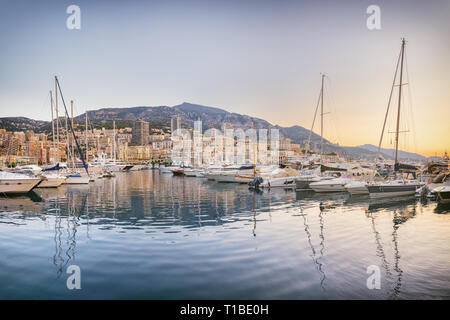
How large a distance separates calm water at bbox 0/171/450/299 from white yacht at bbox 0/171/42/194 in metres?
8.69

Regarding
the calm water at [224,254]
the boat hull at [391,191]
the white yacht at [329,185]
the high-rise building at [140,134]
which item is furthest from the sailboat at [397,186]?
the high-rise building at [140,134]

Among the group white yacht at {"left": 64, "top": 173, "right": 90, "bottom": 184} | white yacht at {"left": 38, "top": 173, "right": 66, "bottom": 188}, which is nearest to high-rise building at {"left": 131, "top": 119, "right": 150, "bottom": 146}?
white yacht at {"left": 64, "top": 173, "right": 90, "bottom": 184}

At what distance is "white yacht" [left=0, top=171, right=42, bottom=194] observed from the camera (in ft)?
68.9

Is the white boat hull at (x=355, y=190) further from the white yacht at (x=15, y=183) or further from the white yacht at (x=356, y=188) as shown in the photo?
the white yacht at (x=15, y=183)

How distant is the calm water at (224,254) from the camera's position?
5.32 meters

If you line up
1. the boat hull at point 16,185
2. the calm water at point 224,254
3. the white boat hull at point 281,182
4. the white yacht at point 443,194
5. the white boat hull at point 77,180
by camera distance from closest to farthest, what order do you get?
1. the calm water at point 224,254
2. the white yacht at point 443,194
3. the boat hull at point 16,185
4. the white boat hull at point 281,182
5. the white boat hull at point 77,180

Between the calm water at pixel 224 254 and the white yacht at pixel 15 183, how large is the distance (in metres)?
8.69

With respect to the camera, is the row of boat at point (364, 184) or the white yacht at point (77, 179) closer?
the row of boat at point (364, 184)

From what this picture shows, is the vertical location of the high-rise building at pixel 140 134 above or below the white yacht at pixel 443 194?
above

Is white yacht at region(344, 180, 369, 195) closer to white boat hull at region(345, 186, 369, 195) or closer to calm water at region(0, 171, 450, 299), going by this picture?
white boat hull at region(345, 186, 369, 195)
